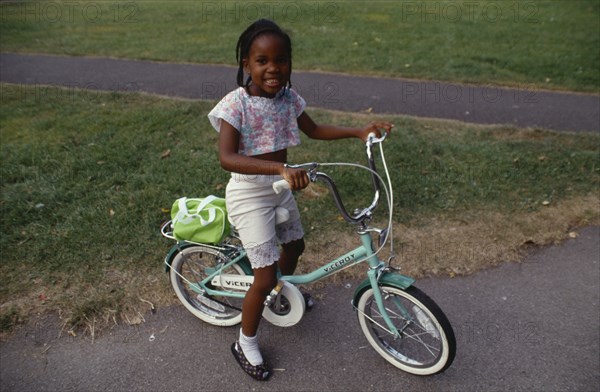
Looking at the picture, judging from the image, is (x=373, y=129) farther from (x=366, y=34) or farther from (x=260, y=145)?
(x=366, y=34)

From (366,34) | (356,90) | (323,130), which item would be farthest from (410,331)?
(366,34)

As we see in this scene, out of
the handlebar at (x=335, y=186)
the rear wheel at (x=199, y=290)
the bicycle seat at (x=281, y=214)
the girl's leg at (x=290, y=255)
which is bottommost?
the rear wheel at (x=199, y=290)

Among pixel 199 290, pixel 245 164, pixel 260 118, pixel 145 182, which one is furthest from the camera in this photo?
pixel 145 182

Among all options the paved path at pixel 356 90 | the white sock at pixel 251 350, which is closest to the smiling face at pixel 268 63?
the white sock at pixel 251 350

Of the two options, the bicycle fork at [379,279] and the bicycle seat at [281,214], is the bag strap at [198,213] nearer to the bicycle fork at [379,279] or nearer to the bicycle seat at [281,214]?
the bicycle seat at [281,214]

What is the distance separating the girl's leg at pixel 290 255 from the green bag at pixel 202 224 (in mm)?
384

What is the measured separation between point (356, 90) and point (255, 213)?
16.0ft

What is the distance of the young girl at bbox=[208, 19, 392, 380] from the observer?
7.07 feet

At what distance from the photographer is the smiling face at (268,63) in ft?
7.00

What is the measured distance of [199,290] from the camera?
116 inches

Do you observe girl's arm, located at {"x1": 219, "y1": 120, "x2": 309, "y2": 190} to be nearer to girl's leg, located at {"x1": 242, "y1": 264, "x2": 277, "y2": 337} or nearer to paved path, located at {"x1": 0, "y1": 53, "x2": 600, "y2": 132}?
girl's leg, located at {"x1": 242, "y1": 264, "x2": 277, "y2": 337}

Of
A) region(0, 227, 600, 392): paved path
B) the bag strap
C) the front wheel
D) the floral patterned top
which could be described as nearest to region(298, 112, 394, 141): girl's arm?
the floral patterned top

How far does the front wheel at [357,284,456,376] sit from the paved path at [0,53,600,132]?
3.87 meters

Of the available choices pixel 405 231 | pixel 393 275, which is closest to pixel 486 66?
pixel 405 231
